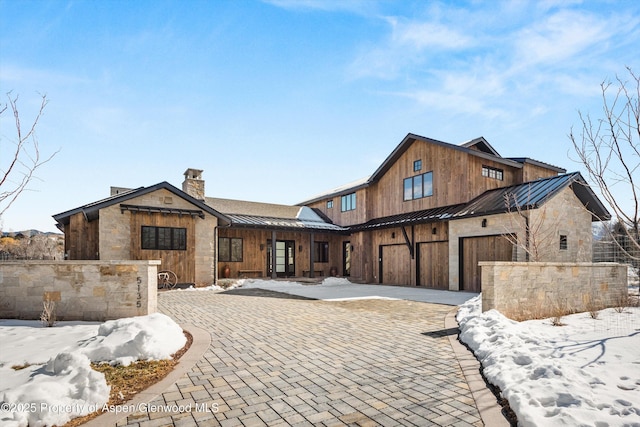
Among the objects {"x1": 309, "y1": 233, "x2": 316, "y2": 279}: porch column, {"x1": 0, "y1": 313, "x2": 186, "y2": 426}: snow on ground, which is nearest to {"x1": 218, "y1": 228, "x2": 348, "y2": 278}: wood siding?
{"x1": 309, "y1": 233, "x2": 316, "y2": 279}: porch column

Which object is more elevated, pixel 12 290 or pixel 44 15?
pixel 44 15

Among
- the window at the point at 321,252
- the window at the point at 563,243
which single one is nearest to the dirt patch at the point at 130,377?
the window at the point at 563,243

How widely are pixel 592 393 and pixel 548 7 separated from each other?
7.88m

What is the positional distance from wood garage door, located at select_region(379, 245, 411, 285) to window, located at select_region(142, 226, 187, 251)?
10575mm

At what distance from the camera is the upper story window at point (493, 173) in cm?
1670

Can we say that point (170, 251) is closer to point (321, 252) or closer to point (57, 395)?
point (321, 252)

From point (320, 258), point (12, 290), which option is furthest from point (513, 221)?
point (12, 290)

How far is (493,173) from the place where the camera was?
1702 cm

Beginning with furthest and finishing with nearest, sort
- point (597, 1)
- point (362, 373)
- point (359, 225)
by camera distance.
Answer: point (359, 225)
point (597, 1)
point (362, 373)

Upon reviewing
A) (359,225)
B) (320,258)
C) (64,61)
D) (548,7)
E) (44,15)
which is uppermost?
(548,7)

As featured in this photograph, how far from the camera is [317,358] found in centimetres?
513

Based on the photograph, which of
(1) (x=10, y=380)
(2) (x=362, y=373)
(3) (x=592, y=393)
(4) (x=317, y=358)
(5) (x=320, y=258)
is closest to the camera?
(3) (x=592, y=393)

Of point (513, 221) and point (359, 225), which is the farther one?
point (359, 225)

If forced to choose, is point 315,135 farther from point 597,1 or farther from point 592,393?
point 592,393
